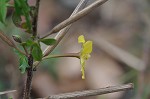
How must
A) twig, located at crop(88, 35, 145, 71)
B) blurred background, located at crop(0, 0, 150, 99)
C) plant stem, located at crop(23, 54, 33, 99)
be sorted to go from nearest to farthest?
plant stem, located at crop(23, 54, 33, 99), blurred background, located at crop(0, 0, 150, 99), twig, located at crop(88, 35, 145, 71)

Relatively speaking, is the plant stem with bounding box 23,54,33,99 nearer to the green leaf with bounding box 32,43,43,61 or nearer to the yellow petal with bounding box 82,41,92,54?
the green leaf with bounding box 32,43,43,61

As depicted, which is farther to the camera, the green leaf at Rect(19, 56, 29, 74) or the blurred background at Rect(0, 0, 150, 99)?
the blurred background at Rect(0, 0, 150, 99)

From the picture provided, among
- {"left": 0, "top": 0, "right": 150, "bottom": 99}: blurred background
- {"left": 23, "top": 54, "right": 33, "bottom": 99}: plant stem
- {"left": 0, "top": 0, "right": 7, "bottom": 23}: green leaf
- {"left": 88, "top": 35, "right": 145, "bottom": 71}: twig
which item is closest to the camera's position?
{"left": 0, "top": 0, "right": 7, "bottom": 23}: green leaf

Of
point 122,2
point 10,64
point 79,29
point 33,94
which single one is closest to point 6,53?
point 10,64

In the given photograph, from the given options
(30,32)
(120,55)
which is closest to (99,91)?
(30,32)

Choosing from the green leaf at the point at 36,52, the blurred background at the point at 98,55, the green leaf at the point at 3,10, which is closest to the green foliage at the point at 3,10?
the green leaf at the point at 3,10

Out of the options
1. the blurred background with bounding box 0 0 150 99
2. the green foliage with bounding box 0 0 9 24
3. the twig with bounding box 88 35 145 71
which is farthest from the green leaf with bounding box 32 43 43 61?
the twig with bounding box 88 35 145 71

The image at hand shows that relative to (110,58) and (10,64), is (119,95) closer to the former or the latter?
(110,58)

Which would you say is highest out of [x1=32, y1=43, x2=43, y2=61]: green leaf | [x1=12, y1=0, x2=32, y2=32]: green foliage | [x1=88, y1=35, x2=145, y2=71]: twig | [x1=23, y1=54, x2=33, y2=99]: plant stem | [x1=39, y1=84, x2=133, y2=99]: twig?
[x1=88, y1=35, x2=145, y2=71]: twig

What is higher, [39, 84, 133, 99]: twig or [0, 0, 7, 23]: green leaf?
[0, 0, 7, 23]: green leaf
